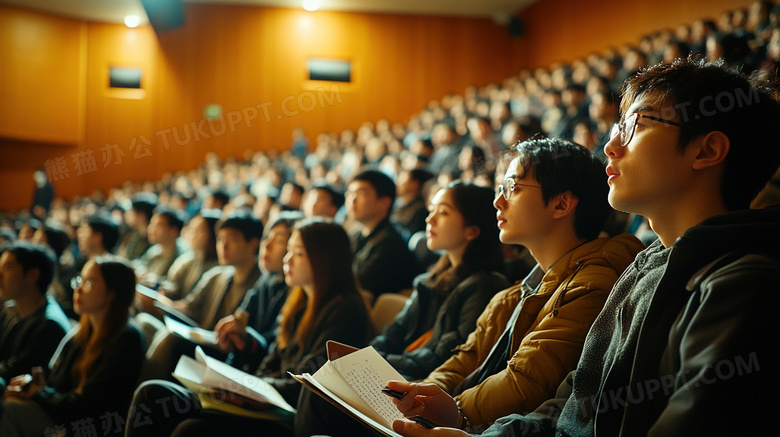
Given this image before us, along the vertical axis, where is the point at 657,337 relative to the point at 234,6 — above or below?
below

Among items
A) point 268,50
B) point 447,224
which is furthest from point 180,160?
point 447,224

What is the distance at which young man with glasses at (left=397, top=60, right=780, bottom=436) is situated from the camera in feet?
2.17

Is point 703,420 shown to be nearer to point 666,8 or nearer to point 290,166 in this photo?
point 290,166

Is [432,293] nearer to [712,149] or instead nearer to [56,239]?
[712,149]

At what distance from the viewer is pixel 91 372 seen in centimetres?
194

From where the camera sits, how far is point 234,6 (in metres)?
10.2

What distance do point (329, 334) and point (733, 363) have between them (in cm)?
125

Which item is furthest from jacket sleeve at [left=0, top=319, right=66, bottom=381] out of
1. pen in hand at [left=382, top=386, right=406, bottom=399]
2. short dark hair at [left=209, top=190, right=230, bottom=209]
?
short dark hair at [left=209, top=190, right=230, bottom=209]

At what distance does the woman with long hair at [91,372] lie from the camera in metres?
1.84

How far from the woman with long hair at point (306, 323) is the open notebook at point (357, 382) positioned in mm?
459

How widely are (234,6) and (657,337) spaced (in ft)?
34.5

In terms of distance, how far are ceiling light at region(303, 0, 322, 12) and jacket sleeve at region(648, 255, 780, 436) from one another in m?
9.96

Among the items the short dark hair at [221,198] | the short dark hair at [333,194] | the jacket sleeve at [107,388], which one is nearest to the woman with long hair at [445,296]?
the jacket sleeve at [107,388]

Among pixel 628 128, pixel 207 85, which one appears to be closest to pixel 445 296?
pixel 628 128
